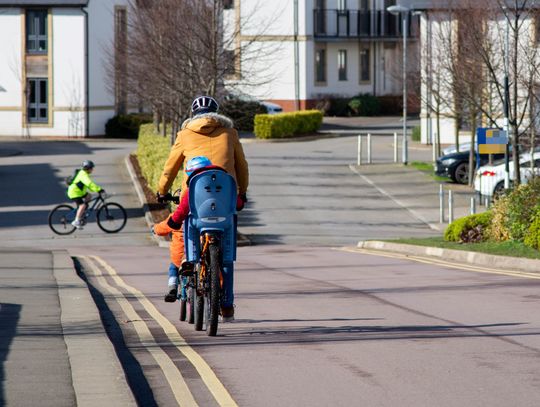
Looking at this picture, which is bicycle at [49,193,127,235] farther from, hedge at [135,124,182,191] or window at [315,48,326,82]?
window at [315,48,326,82]

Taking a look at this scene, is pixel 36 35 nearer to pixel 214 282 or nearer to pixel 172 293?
pixel 172 293

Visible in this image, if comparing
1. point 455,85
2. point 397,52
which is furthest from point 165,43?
point 397,52

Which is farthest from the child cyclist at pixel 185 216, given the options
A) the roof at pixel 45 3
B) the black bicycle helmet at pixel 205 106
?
the roof at pixel 45 3

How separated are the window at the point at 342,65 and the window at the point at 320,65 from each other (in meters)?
1.65

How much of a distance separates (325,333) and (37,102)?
52.4 meters

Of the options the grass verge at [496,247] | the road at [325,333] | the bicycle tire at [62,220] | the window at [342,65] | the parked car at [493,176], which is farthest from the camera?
the window at [342,65]

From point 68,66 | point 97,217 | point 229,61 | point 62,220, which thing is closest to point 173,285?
point 62,220

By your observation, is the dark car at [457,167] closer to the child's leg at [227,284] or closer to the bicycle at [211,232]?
the child's leg at [227,284]

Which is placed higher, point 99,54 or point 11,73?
point 99,54

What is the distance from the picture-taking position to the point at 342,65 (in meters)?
78.6

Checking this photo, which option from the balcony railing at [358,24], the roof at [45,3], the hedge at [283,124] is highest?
the balcony railing at [358,24]

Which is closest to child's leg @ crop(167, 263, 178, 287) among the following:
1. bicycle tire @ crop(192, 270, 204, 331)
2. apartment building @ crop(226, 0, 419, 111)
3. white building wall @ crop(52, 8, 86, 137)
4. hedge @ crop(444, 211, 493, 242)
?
bicycle tire @ crop(192, 270, 204, 331)

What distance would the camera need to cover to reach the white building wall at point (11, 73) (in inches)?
2384

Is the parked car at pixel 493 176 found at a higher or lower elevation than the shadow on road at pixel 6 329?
higher
